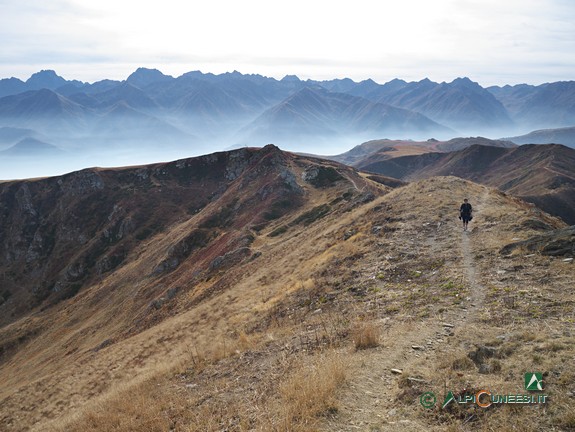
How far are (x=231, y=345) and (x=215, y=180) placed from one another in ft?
275

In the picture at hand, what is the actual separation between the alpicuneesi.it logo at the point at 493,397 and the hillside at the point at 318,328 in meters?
0.21

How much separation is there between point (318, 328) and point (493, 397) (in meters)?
7.55

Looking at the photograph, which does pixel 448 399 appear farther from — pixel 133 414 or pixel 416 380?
pixel 133 414

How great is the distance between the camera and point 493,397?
765 cm

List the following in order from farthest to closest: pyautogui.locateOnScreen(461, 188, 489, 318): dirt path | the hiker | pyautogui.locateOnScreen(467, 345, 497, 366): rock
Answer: the hiker → pyautogui.locateOnScreen(461, 188, 489, 318): dirt path → pyautogui.locateOnScreen(467, 345, 497, 366): rock

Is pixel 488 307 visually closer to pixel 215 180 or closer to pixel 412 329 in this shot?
pixel 412 329

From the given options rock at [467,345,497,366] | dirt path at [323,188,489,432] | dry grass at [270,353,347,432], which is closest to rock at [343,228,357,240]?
dirt path at [323,188,489,432]

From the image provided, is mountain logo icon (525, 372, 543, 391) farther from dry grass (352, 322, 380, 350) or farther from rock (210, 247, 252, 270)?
rock (210, 247, 252, 270)

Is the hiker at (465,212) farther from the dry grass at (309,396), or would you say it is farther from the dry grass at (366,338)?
the dry grass at (309,396)

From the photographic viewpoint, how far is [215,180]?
96.5 metres

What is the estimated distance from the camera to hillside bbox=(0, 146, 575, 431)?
8586mm

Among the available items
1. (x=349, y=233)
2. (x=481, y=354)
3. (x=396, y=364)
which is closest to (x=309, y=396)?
(x=396, y=364)

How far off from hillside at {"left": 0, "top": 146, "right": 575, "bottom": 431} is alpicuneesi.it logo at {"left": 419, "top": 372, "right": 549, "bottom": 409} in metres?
0.21

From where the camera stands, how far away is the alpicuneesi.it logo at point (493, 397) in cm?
744
